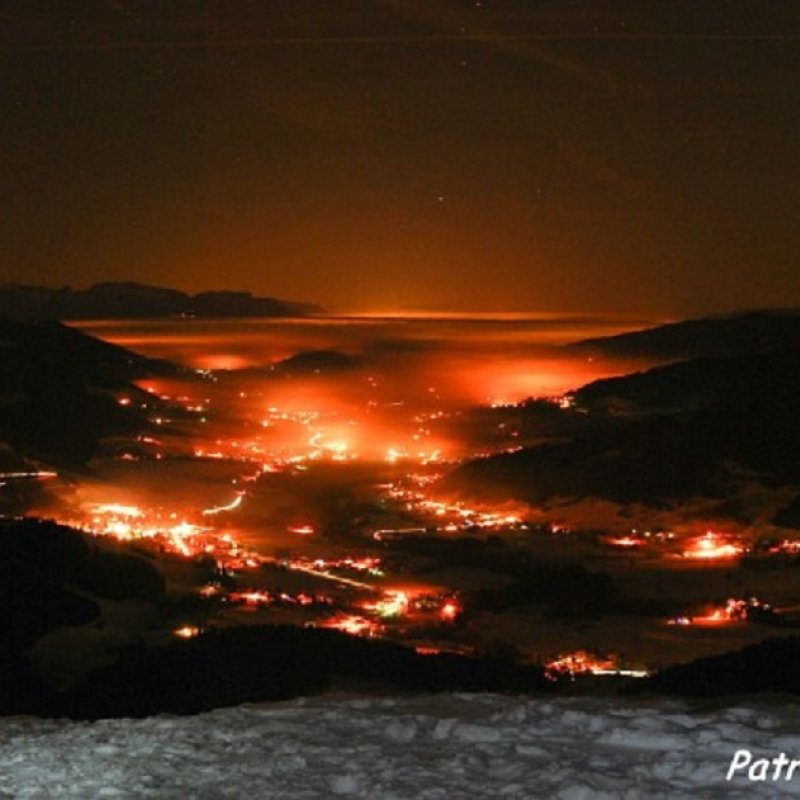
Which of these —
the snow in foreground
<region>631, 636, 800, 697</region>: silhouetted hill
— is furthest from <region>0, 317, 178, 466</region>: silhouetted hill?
the snow in foreground

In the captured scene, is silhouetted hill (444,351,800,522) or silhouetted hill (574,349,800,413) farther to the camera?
silhouetted hill (574,349,800,413)

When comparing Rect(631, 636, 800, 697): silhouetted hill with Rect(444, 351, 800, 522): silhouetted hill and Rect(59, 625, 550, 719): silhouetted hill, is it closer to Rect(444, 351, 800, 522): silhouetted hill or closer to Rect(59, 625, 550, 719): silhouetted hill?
Rect(59, 625, 550, 719): silhouetted hill

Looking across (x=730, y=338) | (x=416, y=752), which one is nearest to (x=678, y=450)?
(x=730, y=338)

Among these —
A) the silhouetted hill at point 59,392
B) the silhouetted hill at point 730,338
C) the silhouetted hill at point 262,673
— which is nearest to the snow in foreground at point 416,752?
the silhouetted hill at point 262,673

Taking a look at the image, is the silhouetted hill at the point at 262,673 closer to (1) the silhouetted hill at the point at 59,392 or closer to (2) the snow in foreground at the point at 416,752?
(2) the snow in foreground at the point at 416,752

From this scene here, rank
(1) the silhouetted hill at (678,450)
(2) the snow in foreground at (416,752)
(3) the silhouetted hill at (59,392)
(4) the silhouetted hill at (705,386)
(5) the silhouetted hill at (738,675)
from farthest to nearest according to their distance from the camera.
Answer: (4) the silhouetted hill at (705,386), (3) the silhouetted hill at (59,392), (1) the silhouetted hill at (678,450), (5) the silhouetted hill at (738,675), (2) the snow in foreground at (416,752)

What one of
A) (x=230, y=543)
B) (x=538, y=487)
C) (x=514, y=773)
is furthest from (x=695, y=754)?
(x=538, y=487)

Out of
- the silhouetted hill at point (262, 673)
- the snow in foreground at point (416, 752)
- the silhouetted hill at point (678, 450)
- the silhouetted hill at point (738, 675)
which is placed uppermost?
the snow in foreground at point (416, 752)

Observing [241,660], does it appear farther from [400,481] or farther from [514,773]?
[400,481]
